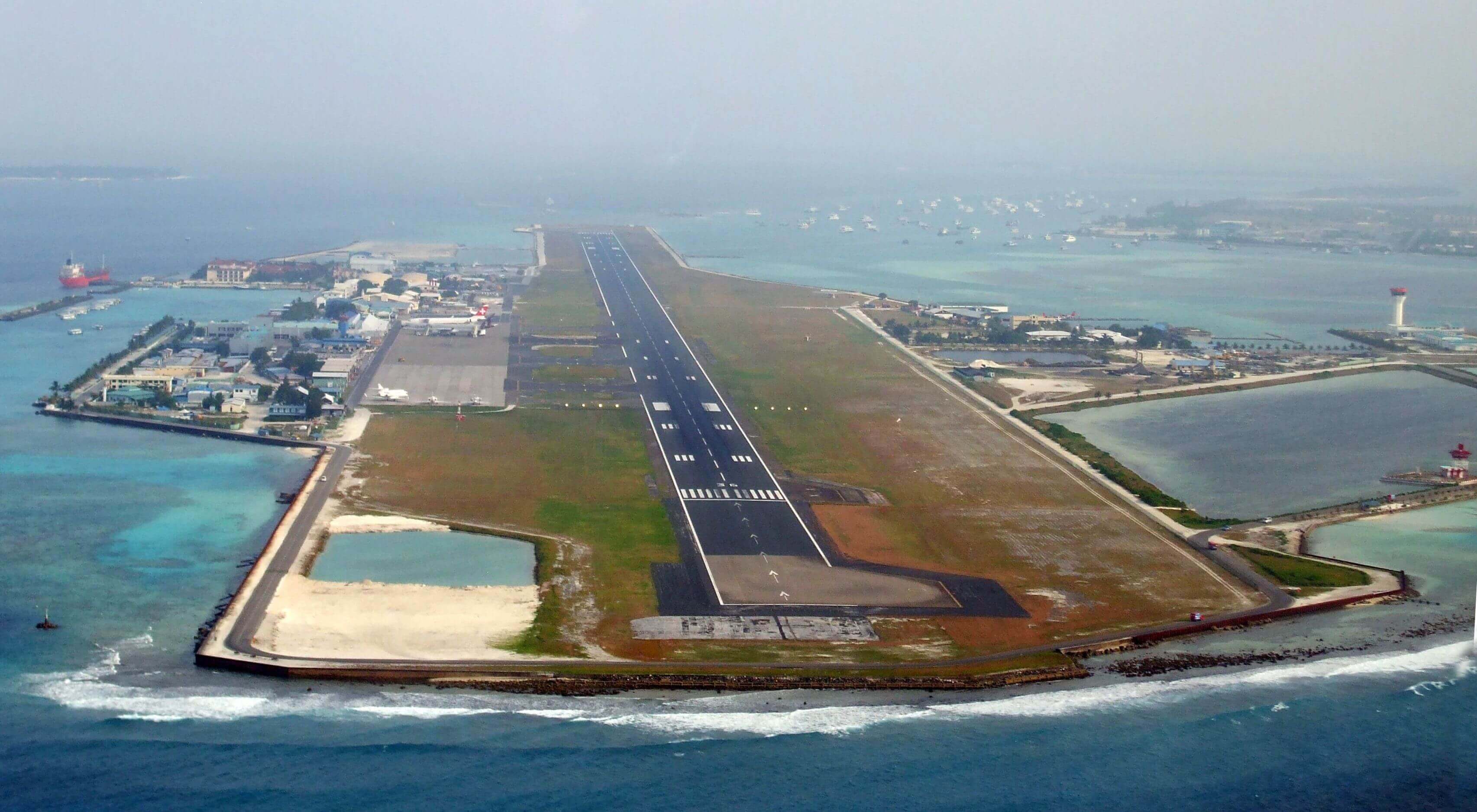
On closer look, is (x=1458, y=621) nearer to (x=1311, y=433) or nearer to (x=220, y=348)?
(x=1311, y=433)

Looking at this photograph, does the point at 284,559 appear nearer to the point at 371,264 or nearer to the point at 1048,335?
the point at 1048,335

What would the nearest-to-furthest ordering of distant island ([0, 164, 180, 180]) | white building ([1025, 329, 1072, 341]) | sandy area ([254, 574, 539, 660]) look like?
sandy area ([254, 574, 539, 660]), white building ([1025, 329, 1072, 341]), distant island ([0, 164, 180, 180])

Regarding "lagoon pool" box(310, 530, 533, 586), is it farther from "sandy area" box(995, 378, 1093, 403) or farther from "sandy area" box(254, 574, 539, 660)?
"sandy area" box(995, 378, 1093, 403)

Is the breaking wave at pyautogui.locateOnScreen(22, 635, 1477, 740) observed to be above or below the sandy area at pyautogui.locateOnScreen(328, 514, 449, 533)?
below

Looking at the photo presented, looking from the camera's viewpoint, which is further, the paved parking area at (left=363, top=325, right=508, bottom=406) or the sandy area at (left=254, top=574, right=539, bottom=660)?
the paved parking area at (left=363, top=325, right=508, bottom=406)

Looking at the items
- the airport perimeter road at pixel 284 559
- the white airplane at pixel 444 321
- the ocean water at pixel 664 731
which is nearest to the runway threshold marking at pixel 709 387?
the ocean water at pixel 664 731

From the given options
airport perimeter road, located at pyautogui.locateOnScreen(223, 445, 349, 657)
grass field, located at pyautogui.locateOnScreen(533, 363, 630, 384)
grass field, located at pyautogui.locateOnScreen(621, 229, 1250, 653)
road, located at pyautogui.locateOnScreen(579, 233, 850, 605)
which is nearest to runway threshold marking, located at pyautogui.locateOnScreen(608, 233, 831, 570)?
road, located at pyautogui.locateOnScreen(579, 233, 850, 605)

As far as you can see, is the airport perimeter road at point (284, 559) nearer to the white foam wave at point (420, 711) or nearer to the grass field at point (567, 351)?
the white foam wave at point (420, 711)
